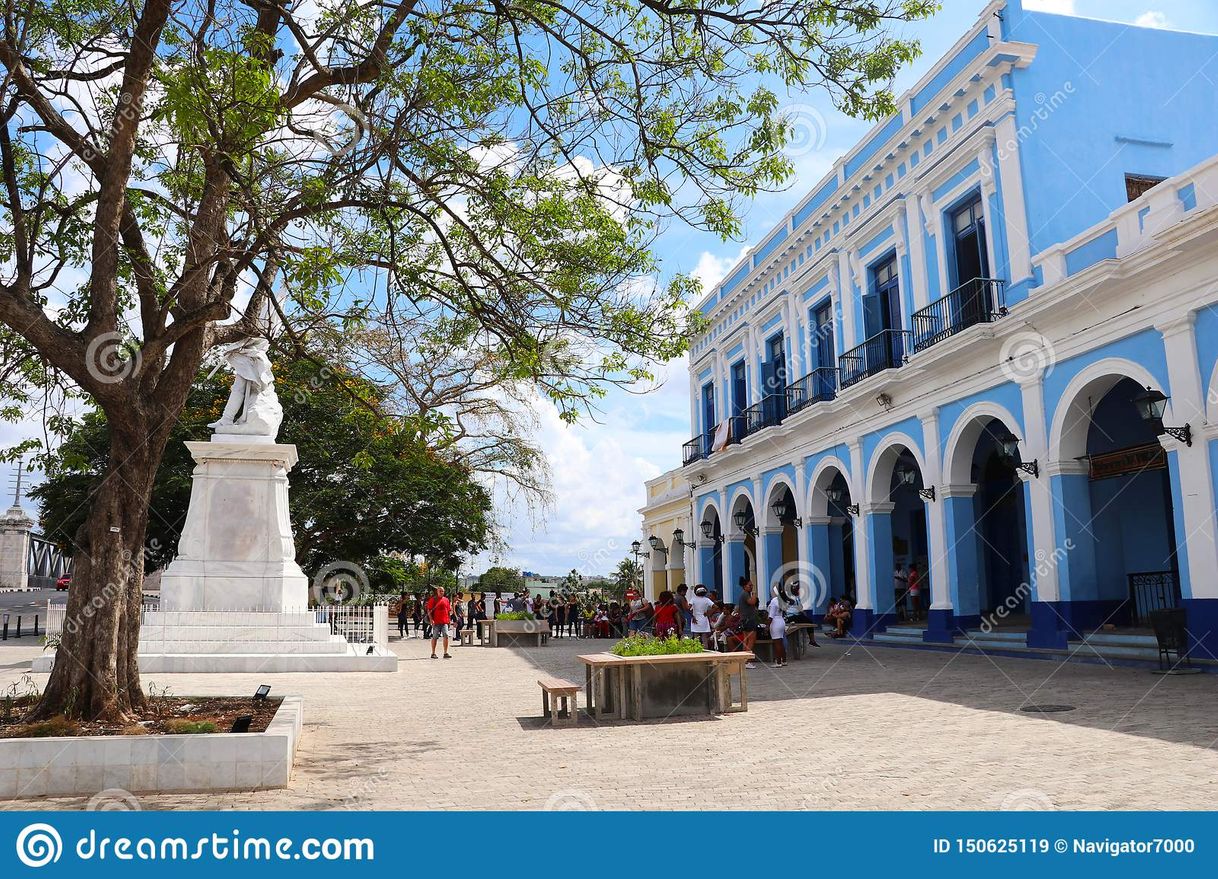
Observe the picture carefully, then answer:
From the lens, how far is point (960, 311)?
15898 millimetres

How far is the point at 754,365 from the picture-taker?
26.1 meters

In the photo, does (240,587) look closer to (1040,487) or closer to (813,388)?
(1040,487)

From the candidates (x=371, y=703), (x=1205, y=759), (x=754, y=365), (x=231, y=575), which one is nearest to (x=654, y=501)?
(x=754, y=365)

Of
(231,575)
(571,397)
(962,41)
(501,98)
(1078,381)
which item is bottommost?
(231,575)

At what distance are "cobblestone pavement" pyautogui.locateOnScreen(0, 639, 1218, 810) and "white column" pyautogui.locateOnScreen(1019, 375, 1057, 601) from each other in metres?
1.88

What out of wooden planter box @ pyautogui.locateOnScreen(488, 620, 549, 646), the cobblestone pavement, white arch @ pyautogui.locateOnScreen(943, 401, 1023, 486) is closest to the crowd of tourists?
wooden planter box @ pyautogui.locateOnScreen(488, 620, 549, 646)

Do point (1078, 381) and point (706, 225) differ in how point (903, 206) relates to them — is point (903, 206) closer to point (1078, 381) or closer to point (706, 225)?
point (1078, 381)

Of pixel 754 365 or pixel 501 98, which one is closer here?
pixel 501 98

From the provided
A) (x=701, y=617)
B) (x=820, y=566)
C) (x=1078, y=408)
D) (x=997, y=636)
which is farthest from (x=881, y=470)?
(x=701, y=617)

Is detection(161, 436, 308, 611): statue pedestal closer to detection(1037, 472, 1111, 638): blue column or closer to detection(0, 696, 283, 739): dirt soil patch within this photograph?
detection(0, 696, 283, 739): dirt soil patch

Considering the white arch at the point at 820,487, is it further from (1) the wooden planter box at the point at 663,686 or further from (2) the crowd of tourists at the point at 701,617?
(1) the wooden planter box at the point at 663,686

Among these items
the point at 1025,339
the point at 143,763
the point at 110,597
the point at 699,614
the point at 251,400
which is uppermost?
the point at 1025,339

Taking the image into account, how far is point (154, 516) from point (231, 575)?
14340mm

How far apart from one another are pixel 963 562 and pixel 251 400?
12.9 meters
